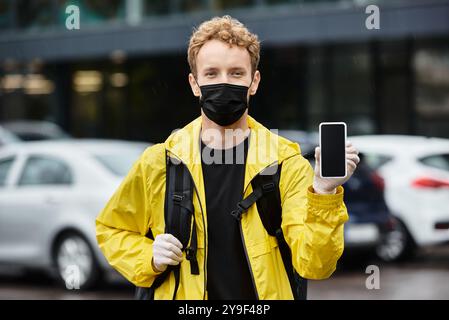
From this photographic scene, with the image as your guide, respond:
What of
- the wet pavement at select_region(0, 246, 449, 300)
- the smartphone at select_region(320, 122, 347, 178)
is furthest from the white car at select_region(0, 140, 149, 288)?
the smartphone at select_region(320, 122, 347, 178)

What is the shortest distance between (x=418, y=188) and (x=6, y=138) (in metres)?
9.57

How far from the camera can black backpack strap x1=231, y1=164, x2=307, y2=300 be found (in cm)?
285

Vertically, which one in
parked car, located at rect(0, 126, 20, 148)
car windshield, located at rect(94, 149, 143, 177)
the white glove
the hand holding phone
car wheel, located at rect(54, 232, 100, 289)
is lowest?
car wheel, located at rect(54, 232, 100, 289)

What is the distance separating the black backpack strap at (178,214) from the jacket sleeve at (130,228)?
0.07 metres

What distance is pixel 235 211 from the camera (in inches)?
111

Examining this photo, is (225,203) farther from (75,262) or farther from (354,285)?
(354,285)

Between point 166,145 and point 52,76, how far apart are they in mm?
24256

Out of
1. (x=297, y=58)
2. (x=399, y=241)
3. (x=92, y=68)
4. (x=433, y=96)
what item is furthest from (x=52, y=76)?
(x=399, y=241)

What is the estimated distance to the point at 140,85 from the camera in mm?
25938

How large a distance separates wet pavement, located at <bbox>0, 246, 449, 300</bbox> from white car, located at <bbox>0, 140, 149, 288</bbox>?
22 cm

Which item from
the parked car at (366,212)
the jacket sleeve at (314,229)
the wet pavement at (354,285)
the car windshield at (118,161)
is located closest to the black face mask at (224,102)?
the jacket sleeve at (314,229)

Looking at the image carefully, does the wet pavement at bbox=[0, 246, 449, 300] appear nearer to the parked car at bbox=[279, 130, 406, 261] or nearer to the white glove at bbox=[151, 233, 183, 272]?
the parked car at bbox=[279, 130, 406, 261]

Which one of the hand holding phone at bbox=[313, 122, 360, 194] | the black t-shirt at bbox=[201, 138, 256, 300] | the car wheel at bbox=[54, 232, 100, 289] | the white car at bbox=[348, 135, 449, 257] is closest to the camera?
the hand holding phone at bbox=[313, 122, 360, 194]
